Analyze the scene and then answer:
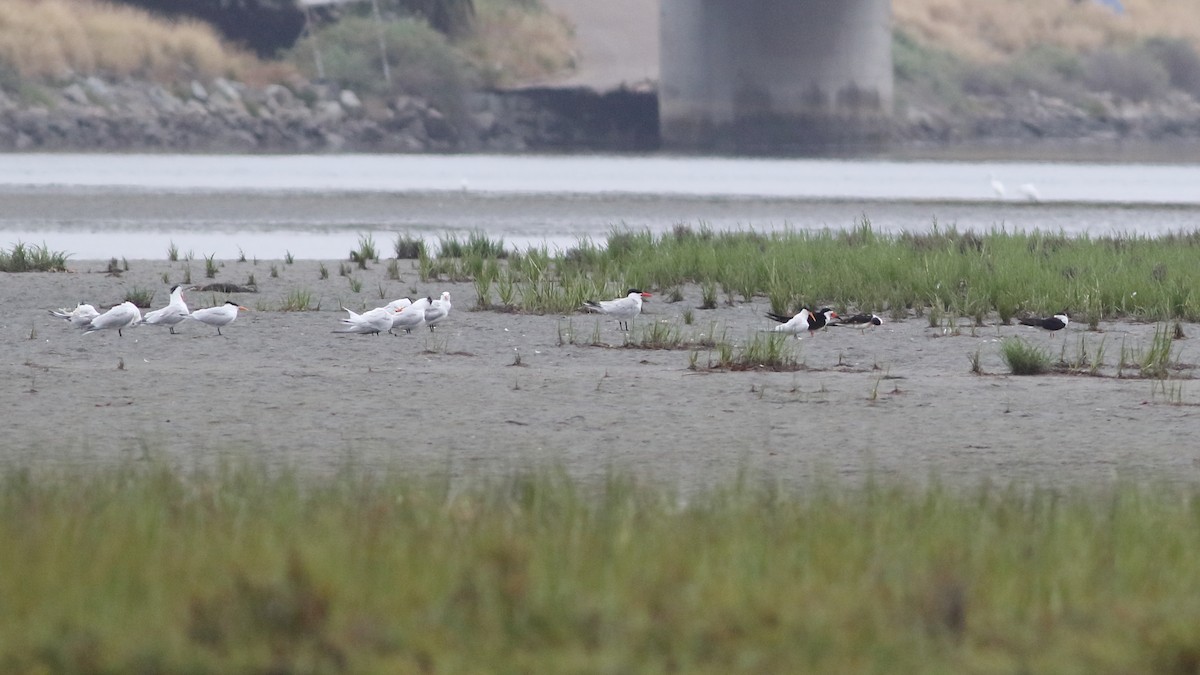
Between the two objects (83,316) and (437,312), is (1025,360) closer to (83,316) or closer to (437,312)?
(437,312)

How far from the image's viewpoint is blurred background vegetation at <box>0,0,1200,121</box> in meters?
78.8

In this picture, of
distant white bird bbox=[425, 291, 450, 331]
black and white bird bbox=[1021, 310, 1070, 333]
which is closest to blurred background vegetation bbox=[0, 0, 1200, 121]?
distant white bird bbox=[425, 291, 450, 331]

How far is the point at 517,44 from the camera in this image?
8950 cm

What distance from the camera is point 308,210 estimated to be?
37.1 m

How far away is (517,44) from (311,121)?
1394 cm

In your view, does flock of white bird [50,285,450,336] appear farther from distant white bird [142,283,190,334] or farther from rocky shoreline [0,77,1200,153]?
rocky shoreline [0,77,1200,153]

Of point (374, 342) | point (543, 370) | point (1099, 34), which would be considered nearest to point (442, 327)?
point (374, 342)

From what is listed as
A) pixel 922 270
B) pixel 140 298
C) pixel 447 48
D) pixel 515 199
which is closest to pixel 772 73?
pixel 447 48

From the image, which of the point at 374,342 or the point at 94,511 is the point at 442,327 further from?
the point at 94,511

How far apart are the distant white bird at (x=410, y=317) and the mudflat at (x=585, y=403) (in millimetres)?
169

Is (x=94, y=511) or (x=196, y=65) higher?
(x=196, y=65)

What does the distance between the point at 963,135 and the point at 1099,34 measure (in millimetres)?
25036

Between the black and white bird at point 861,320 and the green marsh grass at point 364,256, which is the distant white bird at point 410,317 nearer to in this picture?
the black and white bird at point 861,320

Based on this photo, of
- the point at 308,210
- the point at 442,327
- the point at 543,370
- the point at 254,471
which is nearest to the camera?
the point at 254,471
